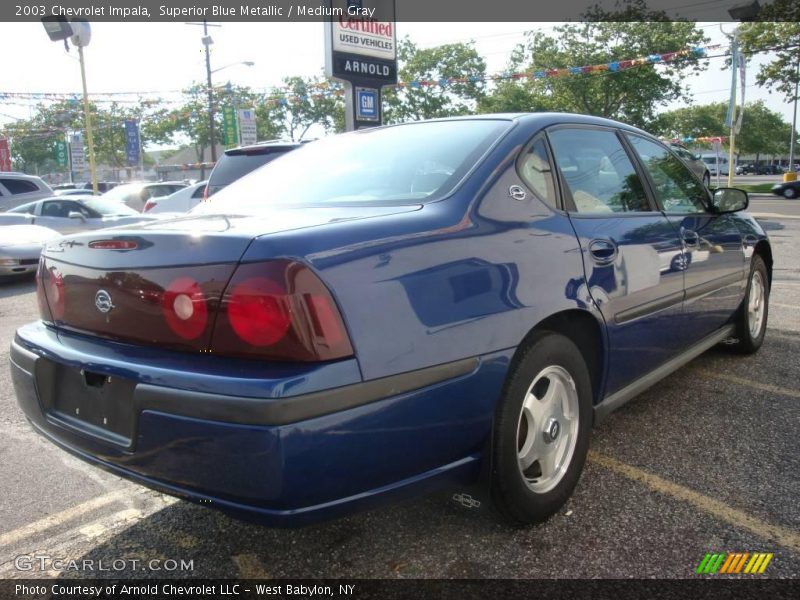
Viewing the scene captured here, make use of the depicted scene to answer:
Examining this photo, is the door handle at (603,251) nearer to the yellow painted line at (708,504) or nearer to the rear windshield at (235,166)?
the yellow painted line at (708,504)

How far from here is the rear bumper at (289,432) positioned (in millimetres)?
1599

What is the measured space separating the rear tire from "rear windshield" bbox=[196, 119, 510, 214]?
2558 millimetres

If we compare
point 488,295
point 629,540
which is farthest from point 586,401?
point 488,295

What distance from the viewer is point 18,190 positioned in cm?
1533

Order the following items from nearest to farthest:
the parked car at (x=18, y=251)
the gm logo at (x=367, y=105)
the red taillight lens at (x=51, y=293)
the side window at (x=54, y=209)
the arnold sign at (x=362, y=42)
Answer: the red taillight lens at (x=51, y=293), the parked car at (x=18, y=251), the arnold sign at (x=362, y=42), the gm logo at (x=367, y=105), the side window at (x=54, y=209)

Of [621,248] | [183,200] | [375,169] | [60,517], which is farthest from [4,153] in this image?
[621,248]

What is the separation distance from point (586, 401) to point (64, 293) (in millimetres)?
1958

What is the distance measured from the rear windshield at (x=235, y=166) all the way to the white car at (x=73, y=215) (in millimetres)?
3224

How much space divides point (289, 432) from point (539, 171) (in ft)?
4.88

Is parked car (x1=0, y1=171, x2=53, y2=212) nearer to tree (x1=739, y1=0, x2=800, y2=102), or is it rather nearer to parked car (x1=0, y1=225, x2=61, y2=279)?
parked car (x1=0, y1=225, x2=61, y2=279)

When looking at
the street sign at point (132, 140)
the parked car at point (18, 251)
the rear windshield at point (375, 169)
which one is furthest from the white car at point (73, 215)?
the street sign at point (132, 140)

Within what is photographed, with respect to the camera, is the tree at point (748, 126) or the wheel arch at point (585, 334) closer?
the wheel arch at point (585, 334)

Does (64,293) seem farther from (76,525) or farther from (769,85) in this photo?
(769,85)

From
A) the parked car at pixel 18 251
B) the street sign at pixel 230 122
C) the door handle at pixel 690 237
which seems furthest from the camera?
the street sign at pixel 230 122
